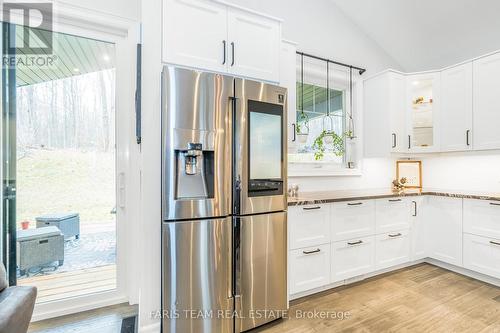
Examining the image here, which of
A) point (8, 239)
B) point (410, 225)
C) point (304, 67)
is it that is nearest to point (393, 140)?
point (410, 225)

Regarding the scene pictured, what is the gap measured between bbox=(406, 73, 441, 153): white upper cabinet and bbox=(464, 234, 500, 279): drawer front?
3.60 ft

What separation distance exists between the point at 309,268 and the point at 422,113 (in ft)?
8.22

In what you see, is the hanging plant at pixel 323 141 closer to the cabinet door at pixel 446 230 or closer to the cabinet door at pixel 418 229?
the cabinet door at pixel 418 229

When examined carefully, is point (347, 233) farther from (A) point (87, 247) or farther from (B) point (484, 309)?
(A) point (87, 247)

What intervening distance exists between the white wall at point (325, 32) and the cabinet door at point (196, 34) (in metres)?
1.10

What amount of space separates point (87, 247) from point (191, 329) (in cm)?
121

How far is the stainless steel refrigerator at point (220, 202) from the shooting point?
1604 millimetres

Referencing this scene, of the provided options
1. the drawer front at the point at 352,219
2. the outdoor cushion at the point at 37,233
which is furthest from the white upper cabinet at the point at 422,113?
the outdoor cushion at the point at 37,233

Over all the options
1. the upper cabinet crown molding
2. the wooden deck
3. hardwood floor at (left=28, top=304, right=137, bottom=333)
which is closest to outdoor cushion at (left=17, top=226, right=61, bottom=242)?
the wooden deck

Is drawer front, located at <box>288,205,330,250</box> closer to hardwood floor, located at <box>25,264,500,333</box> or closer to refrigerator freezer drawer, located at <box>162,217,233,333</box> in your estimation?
hardwood floor, located at <box>25,264,500,333</box>

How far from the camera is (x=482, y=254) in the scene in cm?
259

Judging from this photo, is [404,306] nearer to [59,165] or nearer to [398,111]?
[398,111]

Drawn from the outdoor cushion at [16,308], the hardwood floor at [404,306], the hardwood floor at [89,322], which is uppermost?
the outdoor cushion at [16,308]

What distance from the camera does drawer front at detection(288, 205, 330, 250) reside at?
7.18ft
